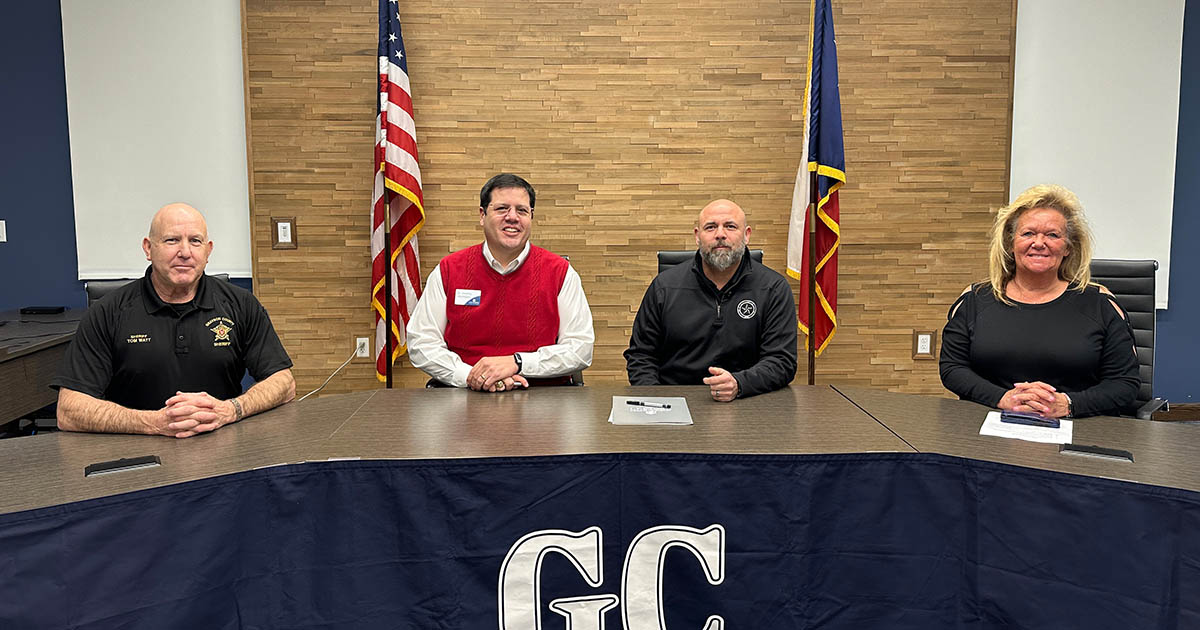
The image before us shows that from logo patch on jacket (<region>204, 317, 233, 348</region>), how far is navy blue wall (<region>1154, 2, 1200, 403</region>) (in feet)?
15.3

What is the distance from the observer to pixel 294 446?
70.1 inches

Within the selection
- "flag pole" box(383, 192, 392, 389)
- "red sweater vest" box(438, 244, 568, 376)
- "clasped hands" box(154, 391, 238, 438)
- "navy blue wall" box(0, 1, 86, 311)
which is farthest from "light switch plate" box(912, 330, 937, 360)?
"navy blue wall" box(0, 1, 86, 311)

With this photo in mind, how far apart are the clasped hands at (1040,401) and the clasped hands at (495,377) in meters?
1.46

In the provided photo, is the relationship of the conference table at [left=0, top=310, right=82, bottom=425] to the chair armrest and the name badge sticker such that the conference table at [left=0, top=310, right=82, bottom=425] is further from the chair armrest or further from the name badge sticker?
the chair armrest

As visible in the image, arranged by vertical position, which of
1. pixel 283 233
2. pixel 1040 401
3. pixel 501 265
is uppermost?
pixel 283 233

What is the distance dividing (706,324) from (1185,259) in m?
3.20

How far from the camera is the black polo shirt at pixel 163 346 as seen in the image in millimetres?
2082

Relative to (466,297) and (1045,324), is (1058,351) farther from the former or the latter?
(466,297)

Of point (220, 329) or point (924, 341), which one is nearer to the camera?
point (220, 329)

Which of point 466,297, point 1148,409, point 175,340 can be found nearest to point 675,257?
point 466,297

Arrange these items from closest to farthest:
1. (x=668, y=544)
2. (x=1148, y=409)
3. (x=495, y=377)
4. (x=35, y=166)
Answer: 1. (x=668, y=544)
2. (x=495, y=377)
3. (x=1148, y=409)
4. (x=35, y=166)

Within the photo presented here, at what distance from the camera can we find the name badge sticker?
280 centimetres

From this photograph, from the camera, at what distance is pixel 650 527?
1.76 metres

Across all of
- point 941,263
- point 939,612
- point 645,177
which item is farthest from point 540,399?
point 941,263
